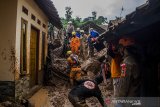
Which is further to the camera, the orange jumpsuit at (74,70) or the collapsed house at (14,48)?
the orange jumpsuit at (74,70)

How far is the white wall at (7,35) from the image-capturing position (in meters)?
9.44

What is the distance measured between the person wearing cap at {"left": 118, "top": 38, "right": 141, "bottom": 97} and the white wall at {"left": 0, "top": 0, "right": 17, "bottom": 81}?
4.88 m

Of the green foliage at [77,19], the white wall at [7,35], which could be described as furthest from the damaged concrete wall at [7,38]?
the green foliage at [77,19]

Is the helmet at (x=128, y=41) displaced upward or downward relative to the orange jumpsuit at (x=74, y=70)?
upward

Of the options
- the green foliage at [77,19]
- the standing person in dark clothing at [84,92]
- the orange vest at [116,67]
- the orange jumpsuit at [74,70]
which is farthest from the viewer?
the green foliage at [77,19]

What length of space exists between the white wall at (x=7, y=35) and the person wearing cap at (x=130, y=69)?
192 inches

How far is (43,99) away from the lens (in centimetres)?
1216

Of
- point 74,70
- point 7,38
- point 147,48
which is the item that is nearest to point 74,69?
point 74,70

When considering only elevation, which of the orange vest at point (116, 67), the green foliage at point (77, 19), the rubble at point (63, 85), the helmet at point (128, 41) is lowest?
the rubble at point (63, 85)

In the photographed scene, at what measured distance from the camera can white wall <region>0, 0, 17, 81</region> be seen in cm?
944

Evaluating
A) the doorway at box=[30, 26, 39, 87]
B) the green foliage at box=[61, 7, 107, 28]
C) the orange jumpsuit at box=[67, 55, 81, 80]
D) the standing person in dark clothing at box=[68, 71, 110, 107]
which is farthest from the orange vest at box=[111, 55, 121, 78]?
the green foliage at box=[61, 7, 107, 28]

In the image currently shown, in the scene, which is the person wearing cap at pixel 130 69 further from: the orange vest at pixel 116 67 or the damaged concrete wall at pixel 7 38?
the damaged concrete wall at pixel 7 38

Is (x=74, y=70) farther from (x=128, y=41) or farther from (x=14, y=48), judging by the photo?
(x=128, y=41)

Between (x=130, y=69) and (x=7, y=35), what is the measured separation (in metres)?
5.28
